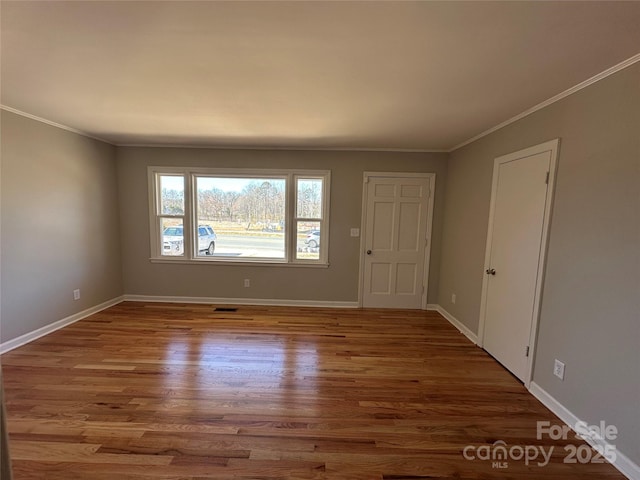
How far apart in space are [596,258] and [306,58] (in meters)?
2.24

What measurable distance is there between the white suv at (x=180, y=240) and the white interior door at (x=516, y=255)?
3.78m

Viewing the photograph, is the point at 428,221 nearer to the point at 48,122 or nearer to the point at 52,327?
the point at 48,122

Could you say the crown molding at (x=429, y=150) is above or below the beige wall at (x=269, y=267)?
above

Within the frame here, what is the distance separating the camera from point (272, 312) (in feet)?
13.5

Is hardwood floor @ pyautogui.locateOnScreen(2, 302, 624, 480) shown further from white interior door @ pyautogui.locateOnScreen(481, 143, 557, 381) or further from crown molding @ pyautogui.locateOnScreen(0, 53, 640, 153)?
crown molding @ pyautogui.locateOnScreen(0, 53, 640, 153)

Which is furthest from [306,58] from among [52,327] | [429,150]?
[52,327]

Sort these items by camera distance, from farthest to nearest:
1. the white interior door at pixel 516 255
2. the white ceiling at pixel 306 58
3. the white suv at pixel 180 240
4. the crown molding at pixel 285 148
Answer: the white suv at pixel 180 240 < the crown molding at pixel 285 148 < the white interior door at pixel 516 255 < the white ceiling at pixel 306 58

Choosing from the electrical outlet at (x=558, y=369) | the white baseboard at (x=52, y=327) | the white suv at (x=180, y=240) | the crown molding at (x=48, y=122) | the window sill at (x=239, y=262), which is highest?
the crown molding at (x=48, y=122)

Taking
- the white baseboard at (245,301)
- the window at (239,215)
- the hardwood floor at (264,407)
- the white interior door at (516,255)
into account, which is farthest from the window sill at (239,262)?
the white interior door at (516,255)

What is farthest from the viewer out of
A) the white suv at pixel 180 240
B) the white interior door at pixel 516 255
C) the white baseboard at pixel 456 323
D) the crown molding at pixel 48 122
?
the white suv at pixel 180 240

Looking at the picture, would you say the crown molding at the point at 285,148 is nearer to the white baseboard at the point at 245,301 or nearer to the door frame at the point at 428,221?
the door frame at the point at 428,221

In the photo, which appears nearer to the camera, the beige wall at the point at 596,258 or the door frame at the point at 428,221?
the beige wall at the point at 596,258

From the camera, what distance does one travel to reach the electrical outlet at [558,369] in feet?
6.93

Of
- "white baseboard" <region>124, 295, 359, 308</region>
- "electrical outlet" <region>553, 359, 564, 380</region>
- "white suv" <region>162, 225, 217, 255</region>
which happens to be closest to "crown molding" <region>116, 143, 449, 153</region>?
"white suv" <region>162, 225, 217, 255</region>
